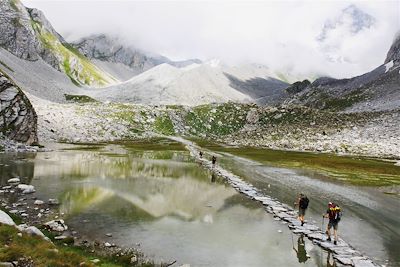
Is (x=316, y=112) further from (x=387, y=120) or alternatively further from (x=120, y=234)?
(x=120, y=234)

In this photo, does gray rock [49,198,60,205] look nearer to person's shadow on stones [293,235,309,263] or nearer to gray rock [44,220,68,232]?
gray rock [44,220,68,232]

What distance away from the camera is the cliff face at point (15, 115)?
83.1 metres

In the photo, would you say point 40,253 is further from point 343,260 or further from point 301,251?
point 343,260

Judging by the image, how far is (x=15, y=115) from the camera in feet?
281

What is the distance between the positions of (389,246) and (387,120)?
14178 cm

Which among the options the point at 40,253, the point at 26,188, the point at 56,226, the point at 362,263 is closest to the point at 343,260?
the point at 362,263

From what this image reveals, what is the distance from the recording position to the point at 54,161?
65625mm

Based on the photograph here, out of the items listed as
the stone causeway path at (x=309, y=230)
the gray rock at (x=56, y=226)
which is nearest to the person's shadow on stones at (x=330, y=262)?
the stone causeway path at (x=309, y=230)

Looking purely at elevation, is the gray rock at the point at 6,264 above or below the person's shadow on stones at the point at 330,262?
above

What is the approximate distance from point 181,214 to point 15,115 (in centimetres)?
6510

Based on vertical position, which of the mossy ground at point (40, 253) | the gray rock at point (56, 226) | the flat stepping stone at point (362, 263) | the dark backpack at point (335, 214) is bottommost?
the gray rock at point (56, 226)

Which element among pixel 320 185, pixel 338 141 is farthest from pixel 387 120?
pixel 320 185

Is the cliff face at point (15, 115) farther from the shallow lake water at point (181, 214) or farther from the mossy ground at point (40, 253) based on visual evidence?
the mossy ground at point (40, 253)

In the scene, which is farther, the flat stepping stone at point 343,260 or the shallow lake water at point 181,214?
the shallow lake water at point 181,214
